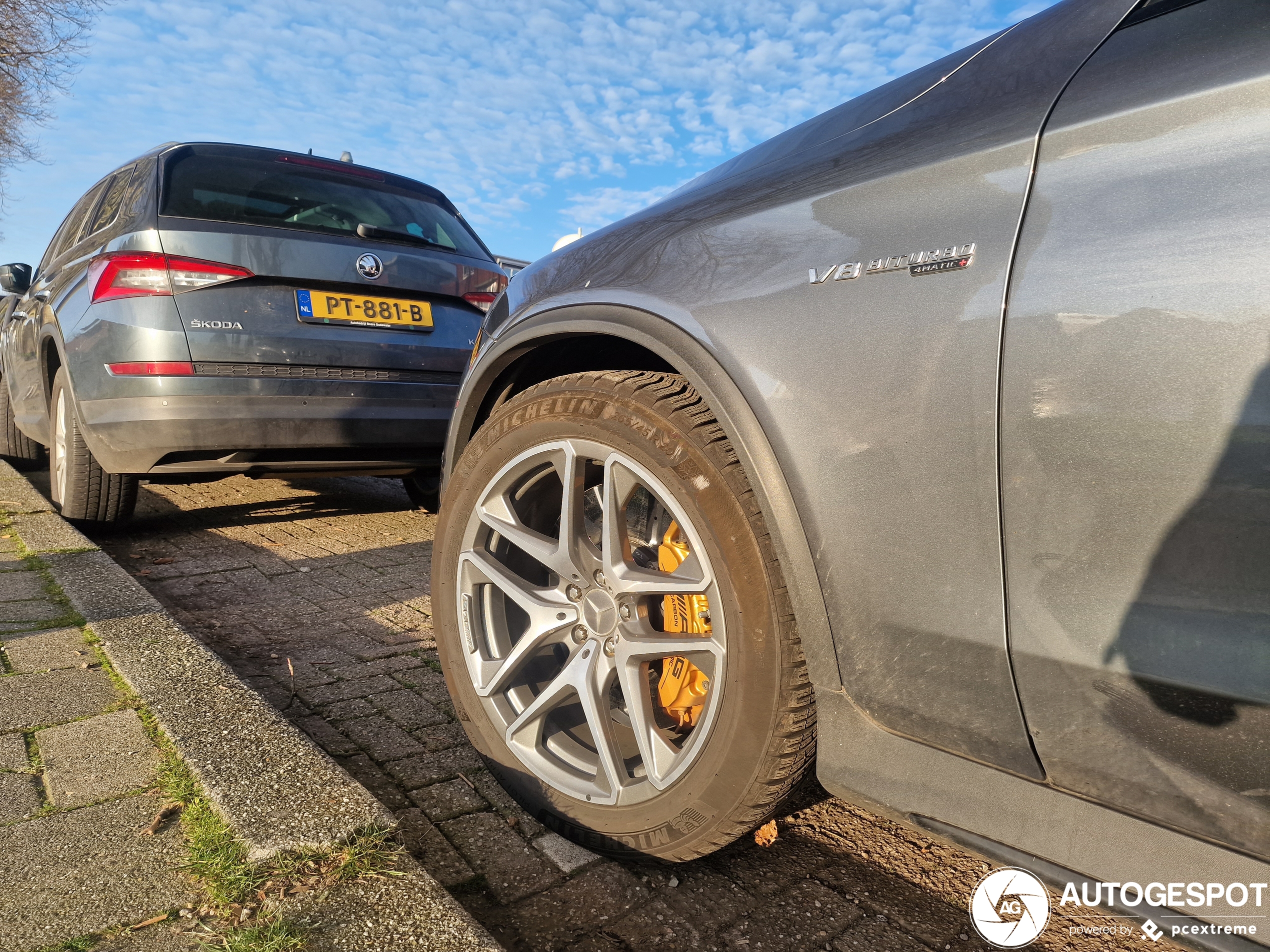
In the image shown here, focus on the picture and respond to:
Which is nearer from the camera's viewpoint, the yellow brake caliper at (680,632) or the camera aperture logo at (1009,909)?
the camera aperture logo at (1009,909)

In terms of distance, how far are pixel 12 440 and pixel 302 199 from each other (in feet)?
14.2

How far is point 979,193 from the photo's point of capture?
1179mm

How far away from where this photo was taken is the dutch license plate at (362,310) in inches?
152

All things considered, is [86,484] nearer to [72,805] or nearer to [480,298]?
[480,298]

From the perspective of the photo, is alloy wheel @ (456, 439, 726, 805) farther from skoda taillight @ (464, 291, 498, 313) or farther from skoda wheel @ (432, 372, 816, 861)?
skoda taillight @ (464, 291, 498, 313)

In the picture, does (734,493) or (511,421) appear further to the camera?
(511,421)

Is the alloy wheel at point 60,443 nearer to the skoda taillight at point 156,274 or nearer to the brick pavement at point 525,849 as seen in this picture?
the skoda taillight at point 156,274

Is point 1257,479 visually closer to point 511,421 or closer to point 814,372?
point 814,372

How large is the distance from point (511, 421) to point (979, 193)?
3.50ft

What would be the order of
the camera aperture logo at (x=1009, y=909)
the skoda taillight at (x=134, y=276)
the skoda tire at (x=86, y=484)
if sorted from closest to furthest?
the camera aperture logo at (x=1009, y=909), the skoda taillight at (x=134, y=276), the skoda tire at (x=86, y=484)

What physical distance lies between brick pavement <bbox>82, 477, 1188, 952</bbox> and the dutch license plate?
4.16ft

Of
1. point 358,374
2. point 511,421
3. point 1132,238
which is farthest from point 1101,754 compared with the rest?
point 358,374

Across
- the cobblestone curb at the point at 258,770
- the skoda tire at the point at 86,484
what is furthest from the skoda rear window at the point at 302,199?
the cobblestone curb at the point at 258,770

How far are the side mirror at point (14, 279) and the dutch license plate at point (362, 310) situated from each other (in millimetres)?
3198
